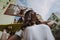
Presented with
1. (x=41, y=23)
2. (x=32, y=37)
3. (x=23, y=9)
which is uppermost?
(x=23, y=9)

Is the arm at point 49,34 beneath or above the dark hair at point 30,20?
beneath

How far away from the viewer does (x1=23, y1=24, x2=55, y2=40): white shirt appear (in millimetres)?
1541

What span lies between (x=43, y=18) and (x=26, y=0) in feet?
0.69

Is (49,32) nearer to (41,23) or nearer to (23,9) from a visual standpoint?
(41,23)

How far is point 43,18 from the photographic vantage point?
162cm

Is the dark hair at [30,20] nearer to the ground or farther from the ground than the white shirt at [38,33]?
farther from the ground

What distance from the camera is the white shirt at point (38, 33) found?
5.06 feet

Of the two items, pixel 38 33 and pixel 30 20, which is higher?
pixel 30 20

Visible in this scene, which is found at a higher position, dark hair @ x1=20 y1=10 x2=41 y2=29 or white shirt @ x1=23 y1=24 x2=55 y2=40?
dark hair @ x1=20 y1=10 x2=41 y2=29

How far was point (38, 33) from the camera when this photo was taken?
155 cm

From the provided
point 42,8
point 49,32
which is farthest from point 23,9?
point 49,32

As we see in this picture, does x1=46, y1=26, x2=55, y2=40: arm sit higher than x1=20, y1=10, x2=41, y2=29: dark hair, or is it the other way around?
x1=20, y1=10, x2=41, y2=29: dark hair

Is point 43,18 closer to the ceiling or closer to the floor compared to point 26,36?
closer to the ceiling

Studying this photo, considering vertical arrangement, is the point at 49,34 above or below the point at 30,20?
below
